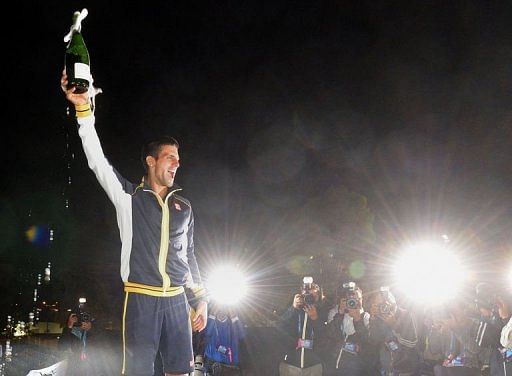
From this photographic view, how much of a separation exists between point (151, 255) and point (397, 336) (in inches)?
285

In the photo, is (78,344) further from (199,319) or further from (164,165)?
(164,165)

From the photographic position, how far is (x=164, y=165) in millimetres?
4082

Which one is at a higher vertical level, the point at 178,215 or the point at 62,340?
the point at 178,215

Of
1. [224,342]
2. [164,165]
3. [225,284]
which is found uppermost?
[164,165]

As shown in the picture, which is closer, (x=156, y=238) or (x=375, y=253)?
(x=156, y=238)

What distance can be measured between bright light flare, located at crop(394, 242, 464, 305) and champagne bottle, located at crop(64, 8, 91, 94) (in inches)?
337

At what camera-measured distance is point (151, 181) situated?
413 centimetres

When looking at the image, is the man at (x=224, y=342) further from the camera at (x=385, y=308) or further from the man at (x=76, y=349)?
the camera at (x=385, y=308)

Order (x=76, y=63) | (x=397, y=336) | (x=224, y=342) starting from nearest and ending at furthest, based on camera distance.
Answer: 1. (x=76, y=63)
2. (x=397, y=336)
3. (x=224, y=342)

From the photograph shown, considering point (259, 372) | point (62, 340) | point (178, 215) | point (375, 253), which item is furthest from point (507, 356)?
point (375, 253)

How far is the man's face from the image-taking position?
161 inches

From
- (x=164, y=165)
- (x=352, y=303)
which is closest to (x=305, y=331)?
(x=352, y=303)

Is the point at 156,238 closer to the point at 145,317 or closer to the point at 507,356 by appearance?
the point at 145,317

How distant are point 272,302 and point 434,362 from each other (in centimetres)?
1298
